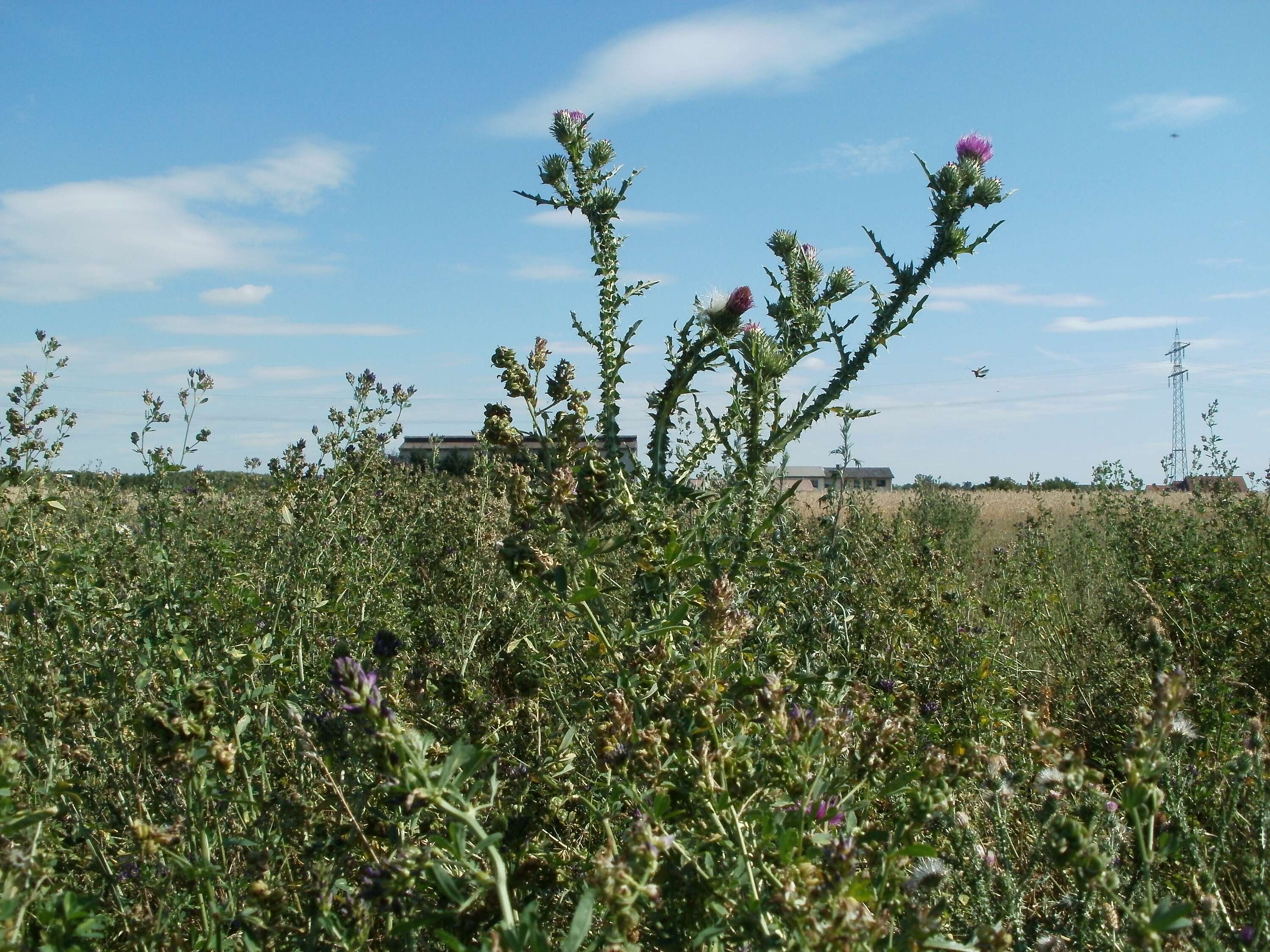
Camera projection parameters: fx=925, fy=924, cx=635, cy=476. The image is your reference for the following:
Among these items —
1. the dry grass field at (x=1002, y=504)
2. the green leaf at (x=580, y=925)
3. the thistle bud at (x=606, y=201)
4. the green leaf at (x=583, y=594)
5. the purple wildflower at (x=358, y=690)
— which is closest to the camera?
the green leaf at (x=580, y=925)

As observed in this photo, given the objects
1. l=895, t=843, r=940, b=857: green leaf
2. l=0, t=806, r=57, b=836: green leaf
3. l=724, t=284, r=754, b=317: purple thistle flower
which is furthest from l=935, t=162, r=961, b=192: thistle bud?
l=0, t=806, r=57, b=836: green leaf

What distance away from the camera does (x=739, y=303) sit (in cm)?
319

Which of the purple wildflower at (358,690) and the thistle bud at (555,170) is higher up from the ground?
the thistle bud at (555,170)

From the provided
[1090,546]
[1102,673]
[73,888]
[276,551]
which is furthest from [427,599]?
[1090,546]

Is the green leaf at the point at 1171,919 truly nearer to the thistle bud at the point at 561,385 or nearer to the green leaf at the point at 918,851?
the green leaf at the point at 918,851

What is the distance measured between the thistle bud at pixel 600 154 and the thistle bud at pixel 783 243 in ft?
2.82

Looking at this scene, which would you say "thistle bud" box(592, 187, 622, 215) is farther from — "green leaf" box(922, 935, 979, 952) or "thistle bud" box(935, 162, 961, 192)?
"green leaf" box(922, 935, 979, 952)

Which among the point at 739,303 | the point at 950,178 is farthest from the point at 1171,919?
the point at 950,178

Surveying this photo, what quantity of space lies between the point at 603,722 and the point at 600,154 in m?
2.07

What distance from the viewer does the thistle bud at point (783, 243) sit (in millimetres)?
3602

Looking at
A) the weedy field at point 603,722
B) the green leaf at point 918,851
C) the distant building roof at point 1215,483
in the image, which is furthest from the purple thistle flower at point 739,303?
the distant building roof at point 1215,483

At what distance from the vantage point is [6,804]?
1633 millimetres

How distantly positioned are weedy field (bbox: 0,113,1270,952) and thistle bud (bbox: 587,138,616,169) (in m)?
0.02

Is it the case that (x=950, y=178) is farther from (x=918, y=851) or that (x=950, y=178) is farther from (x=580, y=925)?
(x=580, y=925)
